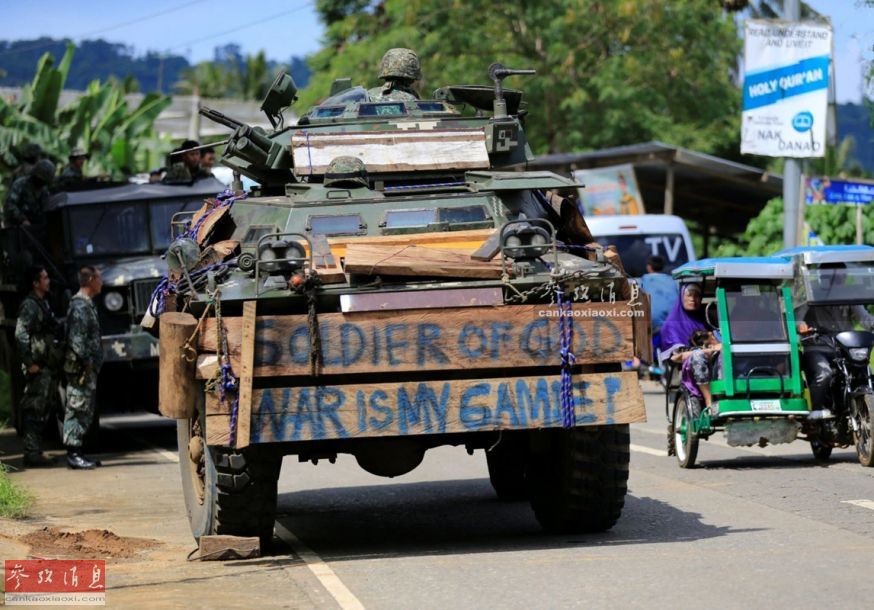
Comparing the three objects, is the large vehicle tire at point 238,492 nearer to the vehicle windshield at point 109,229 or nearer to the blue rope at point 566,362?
Result: the blue rope at point 566,362

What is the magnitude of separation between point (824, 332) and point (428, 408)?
6192 millimetres

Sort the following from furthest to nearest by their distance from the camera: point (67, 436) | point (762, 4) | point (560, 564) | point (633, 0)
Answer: point (762, 4), point (633, 0), point (67, 436), point (560, 564)

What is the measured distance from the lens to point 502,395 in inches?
368

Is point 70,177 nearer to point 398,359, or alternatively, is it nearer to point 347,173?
point 347,173

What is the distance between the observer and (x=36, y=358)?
1627 centimetres

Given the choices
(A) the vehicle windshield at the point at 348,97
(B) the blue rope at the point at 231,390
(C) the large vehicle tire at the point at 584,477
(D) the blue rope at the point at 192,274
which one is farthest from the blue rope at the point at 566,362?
(A) the vehicle windshield at the point at 348,97

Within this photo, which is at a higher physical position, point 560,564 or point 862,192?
point 862,192

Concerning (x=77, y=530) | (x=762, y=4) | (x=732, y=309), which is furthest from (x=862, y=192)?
(x=762, y=4)

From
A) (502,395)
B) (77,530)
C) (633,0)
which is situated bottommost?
(77,530)

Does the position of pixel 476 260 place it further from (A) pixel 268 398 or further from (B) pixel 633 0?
(B) pixel 633 0

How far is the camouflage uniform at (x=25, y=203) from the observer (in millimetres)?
18688

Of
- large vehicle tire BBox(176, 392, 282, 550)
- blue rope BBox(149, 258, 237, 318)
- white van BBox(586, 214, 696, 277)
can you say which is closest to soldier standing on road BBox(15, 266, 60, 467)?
blue rope BBox(149, 258, 237, 318)

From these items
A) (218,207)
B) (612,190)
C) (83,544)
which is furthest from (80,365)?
(612,190)

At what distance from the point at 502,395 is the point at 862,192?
1531cm
